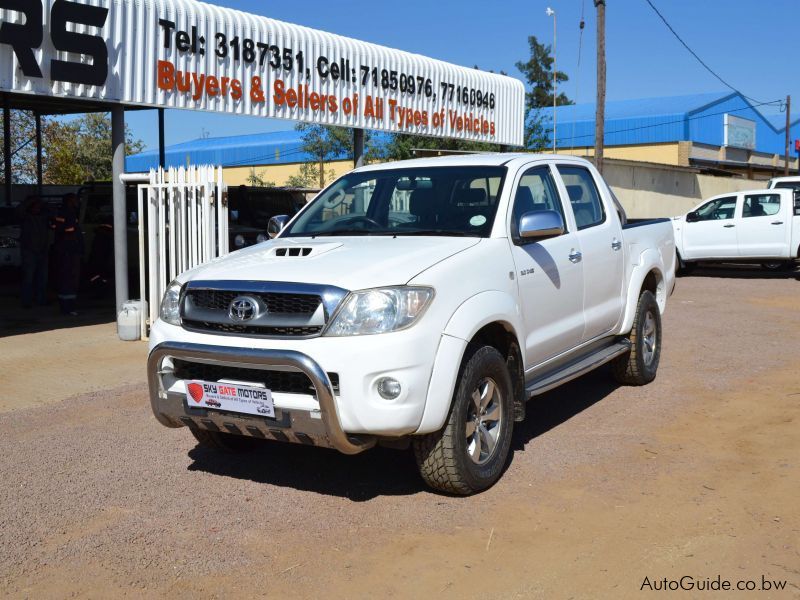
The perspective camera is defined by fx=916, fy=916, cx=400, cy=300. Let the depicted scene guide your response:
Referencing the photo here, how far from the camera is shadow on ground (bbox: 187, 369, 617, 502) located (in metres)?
5.43

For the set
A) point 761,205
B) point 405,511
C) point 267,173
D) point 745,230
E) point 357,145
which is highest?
point 267,173

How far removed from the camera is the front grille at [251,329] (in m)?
4.77

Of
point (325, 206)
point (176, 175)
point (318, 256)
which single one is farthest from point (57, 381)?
point (318, 256)

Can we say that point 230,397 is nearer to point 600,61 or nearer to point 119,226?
point 119,226

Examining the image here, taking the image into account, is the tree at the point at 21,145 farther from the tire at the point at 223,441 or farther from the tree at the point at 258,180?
the tire at the point at 223,441

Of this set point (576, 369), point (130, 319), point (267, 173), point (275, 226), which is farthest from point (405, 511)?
point (267, 173)

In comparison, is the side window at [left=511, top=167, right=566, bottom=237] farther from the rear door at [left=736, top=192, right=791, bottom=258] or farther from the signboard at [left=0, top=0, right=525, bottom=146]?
the rear door at [left=736, top=192, right=791, bottom=258]

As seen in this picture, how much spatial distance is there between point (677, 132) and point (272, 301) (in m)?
41.0

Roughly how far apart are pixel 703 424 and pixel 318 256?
132 inches

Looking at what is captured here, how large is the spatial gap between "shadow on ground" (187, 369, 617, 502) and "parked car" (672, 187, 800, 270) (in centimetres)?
1411

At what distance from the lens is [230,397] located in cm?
493

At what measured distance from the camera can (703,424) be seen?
6.85m

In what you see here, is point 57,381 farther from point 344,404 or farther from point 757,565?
point 757,565

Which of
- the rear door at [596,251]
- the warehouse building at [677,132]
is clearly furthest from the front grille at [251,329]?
the warehouse building at [677,132]
